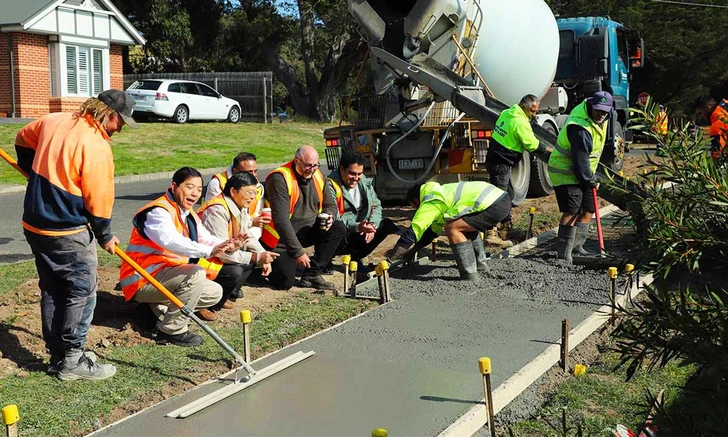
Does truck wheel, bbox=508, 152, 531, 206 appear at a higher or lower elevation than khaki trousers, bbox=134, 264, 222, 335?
higher

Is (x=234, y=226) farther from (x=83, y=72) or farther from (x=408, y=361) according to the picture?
(x=83, y=72)

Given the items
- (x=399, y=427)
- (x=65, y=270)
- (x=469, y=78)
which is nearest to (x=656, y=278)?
(x=399, y=427)

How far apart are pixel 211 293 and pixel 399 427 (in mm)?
2178

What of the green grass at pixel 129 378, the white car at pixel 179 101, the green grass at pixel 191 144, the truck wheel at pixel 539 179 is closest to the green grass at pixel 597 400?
the green grass at pixel 129 378

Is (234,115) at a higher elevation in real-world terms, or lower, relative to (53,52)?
lower

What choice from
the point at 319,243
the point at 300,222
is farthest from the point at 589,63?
the point at 300,222

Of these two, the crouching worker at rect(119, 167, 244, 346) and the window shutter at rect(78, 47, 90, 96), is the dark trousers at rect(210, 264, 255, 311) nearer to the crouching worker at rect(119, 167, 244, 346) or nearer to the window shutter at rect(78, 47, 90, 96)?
the crouching worker at rect(119, 167, 244, 346)

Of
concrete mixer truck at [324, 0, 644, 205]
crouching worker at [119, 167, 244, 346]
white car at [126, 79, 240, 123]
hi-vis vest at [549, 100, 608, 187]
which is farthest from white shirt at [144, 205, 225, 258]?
white car at [126, 79, 240, 123]

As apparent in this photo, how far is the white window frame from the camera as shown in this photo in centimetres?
2620

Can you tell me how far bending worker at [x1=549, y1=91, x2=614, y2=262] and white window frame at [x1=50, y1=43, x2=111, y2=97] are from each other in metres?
21.9

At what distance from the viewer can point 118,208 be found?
39.1 feet

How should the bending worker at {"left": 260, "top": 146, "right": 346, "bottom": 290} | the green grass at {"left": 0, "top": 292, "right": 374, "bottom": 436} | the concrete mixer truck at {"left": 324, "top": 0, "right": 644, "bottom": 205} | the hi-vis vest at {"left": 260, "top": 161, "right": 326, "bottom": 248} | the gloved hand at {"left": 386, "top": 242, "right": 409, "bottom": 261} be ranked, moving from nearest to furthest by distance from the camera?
the green grass at {"left": 0, "top": 292, "right": 374, "bottom": 436} < the gloved hand at {"left": 386, "top": 242, "right": 409, "bottom": 261} < the bending worker at {"left": 260, "top": 146, "right": 346, "bottom": 290} < the hi-vis vest at {"left": 260, "top": 161, "right": 326, "bottom": 248} < the concrete mixer truck at {"left": 324, "top": 0, "right": 644, "bottom": 205}

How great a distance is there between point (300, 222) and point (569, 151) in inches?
113

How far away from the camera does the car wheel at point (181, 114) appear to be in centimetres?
2581
